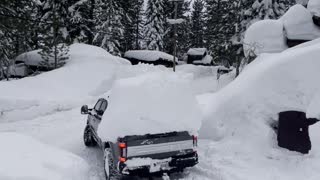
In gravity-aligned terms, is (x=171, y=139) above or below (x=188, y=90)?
below

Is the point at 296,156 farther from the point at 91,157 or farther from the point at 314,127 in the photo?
the point at 91,157

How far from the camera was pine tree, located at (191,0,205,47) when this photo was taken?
61378 millimetres

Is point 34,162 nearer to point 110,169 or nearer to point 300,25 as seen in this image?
point 110,169

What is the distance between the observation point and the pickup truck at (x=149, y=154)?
7012 mm

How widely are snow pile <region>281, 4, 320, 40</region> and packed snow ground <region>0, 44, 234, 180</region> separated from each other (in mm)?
5781

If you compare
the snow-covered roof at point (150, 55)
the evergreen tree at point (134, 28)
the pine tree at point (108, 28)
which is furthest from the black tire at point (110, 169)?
the evergreen tree at point (134, 28)

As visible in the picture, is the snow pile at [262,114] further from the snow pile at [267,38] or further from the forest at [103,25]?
the forest at [103,25]

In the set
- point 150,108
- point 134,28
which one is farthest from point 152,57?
point 150,108

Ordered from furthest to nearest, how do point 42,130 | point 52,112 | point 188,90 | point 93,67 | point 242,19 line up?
point 242,19 < point 93,67 < point 52,112 < point 42,130 < point 188,90

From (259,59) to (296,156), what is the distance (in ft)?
13.3

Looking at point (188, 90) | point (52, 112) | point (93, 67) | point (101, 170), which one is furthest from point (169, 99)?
point (93, 67)

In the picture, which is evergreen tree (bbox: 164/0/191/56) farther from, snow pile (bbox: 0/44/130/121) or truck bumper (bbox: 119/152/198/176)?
truck bumper (bbox: 119/152/198/176)

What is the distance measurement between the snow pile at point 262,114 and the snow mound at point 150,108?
1.62m

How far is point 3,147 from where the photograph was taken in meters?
5.88
